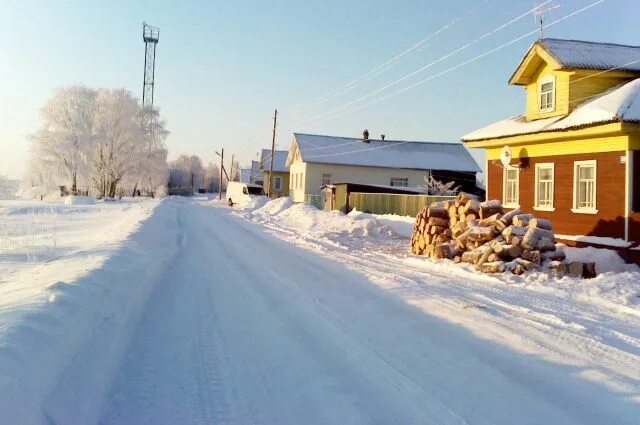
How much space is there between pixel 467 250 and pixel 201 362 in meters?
10.9

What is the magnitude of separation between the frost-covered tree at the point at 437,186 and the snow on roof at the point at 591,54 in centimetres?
2615

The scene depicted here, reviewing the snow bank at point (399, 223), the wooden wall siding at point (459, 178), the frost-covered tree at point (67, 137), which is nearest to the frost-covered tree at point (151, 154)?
the frost-covered tree at point (67, 137)

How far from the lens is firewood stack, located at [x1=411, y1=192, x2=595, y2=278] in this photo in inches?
522

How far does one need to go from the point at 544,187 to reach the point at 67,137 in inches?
2097

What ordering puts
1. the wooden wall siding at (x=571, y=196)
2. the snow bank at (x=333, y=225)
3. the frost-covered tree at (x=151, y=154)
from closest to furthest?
the wooden wall siding at (x=571, y=196), the snow bank at (x=333, y=225), the frost-covered tree at (x=151, y=154)

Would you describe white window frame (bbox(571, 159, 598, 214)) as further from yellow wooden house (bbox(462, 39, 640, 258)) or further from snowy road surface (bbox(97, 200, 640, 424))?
snowy road surface (bbox(97, 200, 640, 424))

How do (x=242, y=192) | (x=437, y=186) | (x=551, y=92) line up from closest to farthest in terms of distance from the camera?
1. (x=551, y=92)
2. (x=437, y=186)
3. (x=242, y=192)

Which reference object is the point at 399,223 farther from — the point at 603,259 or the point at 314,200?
the point at 314,200

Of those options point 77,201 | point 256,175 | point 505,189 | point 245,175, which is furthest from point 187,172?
point 505,189

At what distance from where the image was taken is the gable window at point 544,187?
1819 centimetres

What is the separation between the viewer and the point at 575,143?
55.6 ft

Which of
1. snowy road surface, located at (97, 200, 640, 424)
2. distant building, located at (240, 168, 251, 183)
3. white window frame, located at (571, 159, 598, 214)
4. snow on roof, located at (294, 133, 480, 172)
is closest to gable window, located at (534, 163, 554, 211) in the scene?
white window frame, located at (571, 159, 598, 214)

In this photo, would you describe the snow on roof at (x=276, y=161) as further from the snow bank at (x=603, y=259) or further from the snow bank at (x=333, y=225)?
the snow bank at (x=603, y=259)

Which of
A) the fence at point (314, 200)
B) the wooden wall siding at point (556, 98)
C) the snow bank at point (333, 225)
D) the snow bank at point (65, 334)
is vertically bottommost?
the snow bank at point (65, 334)
